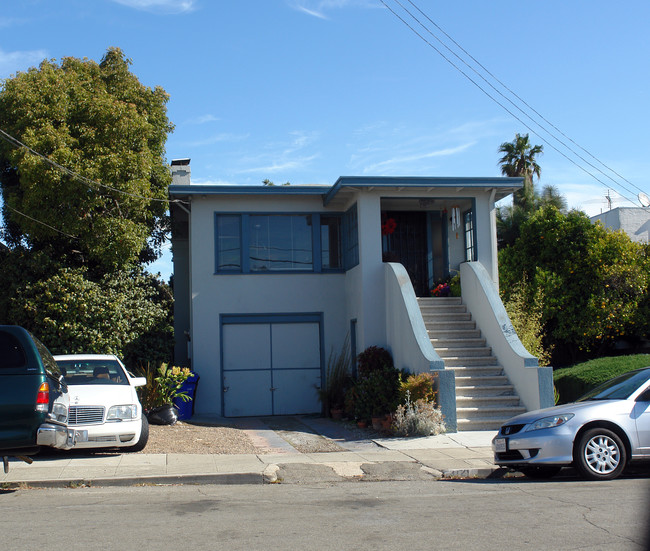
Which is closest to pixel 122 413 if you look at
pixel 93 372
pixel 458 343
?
pixel 93 372

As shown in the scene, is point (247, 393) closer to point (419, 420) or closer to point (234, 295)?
point (234, 295)

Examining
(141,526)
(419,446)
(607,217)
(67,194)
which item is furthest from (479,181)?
(607,217)

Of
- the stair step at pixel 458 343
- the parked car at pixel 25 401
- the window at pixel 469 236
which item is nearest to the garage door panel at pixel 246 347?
the stair step at pixel 458 343

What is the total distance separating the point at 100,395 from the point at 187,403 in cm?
511

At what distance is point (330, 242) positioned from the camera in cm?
1827

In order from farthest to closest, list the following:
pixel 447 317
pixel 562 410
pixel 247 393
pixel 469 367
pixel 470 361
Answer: pixel 247 393
pixel 447 317
pixel 470 361
pixel 469 367
pixel 562 410

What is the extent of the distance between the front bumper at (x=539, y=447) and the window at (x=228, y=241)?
9.84 metres

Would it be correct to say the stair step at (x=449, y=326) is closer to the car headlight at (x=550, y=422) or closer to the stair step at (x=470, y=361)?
the stair step at (x=470, y=361)

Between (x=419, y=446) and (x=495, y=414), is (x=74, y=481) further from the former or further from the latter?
(x=495, y=414)

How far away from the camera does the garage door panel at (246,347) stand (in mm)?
17453

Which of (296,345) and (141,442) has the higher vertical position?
(296,345)

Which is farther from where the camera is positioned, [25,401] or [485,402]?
[485,402]

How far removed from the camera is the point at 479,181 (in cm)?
1628

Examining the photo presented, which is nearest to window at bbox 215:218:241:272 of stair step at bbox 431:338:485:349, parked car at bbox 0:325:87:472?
stair step at bbox 431:338:485:349
